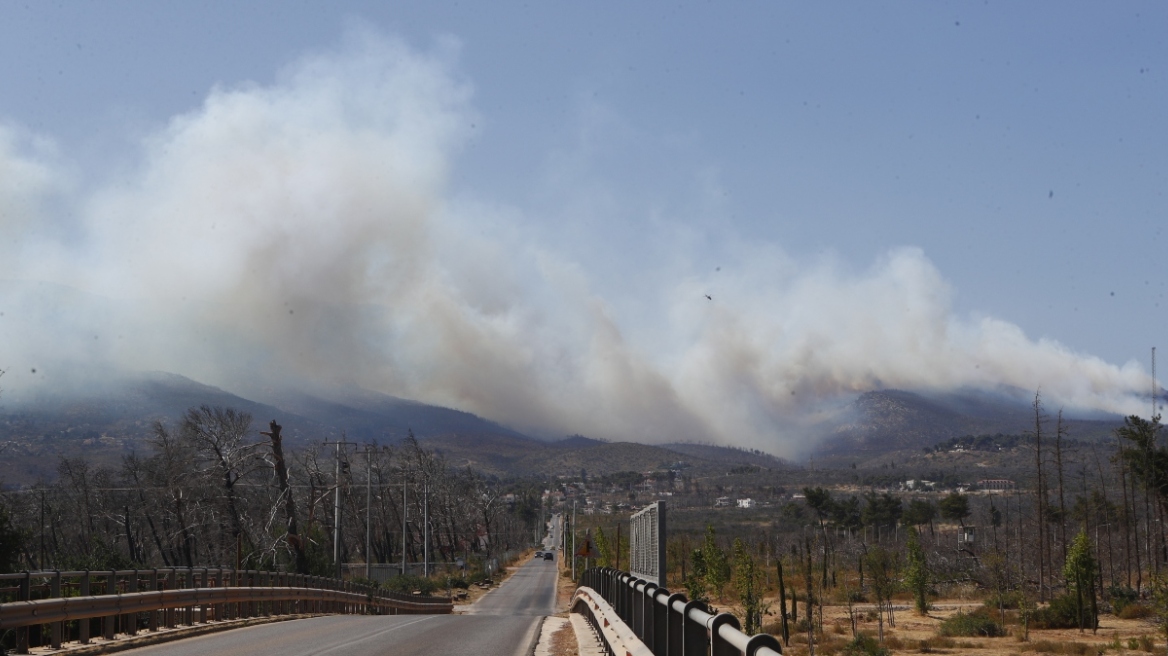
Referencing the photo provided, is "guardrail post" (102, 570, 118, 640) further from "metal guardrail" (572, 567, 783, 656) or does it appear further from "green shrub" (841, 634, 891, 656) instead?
"green shrub" (841, 634, 891, 656)

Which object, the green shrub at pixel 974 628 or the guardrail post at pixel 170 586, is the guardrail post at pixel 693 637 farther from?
the green shrub at pixel 974 628

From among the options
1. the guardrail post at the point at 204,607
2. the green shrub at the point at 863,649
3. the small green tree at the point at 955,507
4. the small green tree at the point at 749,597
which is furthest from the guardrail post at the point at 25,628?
the small green tree at the point at 955,507

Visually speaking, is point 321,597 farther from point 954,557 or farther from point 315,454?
point 954,557

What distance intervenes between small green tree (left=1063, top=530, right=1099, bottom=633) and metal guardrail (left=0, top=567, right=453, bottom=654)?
30.3 m

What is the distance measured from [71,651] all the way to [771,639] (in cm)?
1493

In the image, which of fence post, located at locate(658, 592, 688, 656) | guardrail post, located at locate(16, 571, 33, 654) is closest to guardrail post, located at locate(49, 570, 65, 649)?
guardrail post, located at locate(16, 571, 33, 654)

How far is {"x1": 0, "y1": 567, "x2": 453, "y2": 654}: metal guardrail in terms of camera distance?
674 inches

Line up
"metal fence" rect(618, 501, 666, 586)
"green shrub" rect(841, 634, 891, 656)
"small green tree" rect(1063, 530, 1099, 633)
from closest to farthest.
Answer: "metal fence" rect(618, 501, 666, 586)
"green shrub" rect(841, 634, 891, 656)
"small green tree" rect(1063, 530, 1099, 633)

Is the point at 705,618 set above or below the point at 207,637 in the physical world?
above

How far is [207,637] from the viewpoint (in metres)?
22.3

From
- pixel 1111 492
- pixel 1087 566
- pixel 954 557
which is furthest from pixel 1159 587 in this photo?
pixel 1111 492

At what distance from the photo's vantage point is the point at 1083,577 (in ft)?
154

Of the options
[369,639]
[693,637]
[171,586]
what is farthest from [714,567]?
[693,637]

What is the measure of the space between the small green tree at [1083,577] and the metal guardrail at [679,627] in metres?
33.7
